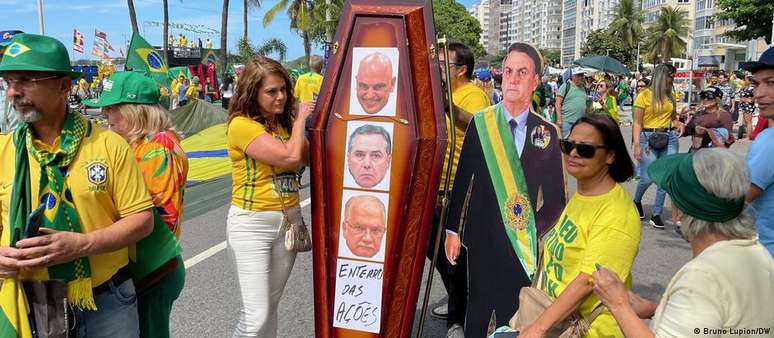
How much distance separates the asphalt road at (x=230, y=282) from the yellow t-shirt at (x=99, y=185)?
6.24 feet

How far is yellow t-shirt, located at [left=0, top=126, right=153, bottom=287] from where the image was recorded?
216cm

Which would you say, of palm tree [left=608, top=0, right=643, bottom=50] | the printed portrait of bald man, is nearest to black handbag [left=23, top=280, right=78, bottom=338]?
the printed portrait of bald man

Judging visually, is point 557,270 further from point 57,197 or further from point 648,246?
point 648,246

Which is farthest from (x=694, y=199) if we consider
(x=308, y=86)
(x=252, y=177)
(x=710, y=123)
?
(x=308, y=86)

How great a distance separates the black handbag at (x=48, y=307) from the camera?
2.13 metres

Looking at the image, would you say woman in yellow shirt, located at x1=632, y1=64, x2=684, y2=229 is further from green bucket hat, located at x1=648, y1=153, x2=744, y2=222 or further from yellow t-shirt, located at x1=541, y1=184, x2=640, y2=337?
green bucket hat, located at x1=648, y1=153, x2=744, y2=222

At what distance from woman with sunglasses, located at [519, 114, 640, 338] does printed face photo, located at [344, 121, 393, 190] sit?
0.77m

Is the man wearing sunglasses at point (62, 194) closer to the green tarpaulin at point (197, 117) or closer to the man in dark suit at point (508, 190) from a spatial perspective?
the man in dark suit at point (508, 190)

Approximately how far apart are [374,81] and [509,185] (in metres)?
0.81

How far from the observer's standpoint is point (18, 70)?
207cm

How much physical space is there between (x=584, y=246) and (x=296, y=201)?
147 centimetres

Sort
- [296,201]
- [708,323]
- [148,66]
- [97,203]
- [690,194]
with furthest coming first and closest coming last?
1. [148,66]
2. [296,201]
3. [97,203]
4. [690,194]
5. [708,323]

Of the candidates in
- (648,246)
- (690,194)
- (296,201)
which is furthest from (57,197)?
(648,246)

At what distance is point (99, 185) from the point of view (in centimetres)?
221
